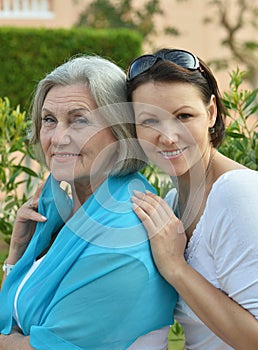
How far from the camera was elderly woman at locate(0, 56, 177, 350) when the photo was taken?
2062mm

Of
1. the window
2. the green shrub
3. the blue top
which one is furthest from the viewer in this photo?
the window

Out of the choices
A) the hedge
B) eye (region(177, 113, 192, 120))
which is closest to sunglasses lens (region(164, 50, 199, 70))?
eye (region(177, 113, 192, 120))

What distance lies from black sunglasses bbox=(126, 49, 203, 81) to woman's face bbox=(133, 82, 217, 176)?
5 cm

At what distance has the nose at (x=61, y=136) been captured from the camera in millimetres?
2287

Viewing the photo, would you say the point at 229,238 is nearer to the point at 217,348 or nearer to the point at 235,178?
the point at 235,178

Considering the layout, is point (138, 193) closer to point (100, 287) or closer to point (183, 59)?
point (100, 287)

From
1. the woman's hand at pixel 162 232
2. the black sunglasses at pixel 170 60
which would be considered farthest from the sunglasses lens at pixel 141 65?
the woman's hand at pixel 162 232

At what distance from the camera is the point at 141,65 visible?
2195 mm

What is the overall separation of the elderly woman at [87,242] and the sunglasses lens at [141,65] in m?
0.09

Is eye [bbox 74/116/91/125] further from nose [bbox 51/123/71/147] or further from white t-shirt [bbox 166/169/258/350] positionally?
white t-shirt [bbox 166/169/258/350]

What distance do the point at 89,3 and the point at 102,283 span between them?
41.7 ft

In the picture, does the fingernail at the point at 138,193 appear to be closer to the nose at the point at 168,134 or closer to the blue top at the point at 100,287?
the blue top at the point at 100,287

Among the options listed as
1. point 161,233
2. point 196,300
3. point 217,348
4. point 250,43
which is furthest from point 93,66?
point 250,43

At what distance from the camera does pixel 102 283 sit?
205 cm
